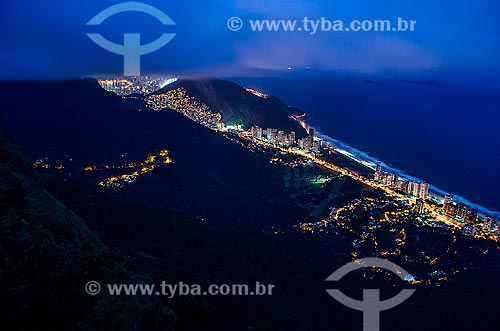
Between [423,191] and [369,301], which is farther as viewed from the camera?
[423,191]

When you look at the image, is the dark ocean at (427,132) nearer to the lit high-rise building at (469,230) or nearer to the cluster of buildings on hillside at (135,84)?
the lit high-rise building at (469,230)

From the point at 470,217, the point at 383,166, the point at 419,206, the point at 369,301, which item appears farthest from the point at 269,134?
the point at 369,301

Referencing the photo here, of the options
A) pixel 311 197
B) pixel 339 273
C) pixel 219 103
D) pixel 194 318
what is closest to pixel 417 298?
pixel 339 273

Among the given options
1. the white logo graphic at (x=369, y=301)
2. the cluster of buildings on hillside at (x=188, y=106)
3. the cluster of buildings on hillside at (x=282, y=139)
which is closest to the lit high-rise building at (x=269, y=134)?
the cluster of buildings on hillside at (x=282, y=139)

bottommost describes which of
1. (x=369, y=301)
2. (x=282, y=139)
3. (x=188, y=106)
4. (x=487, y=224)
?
(x=369, y=301)

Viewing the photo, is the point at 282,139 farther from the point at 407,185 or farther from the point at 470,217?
the point at 470,217

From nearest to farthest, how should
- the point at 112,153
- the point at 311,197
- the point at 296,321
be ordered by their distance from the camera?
→ the point at 296,321 < the point at 112,153 < the point at 311,197

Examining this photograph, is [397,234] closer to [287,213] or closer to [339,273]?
[287,213]
